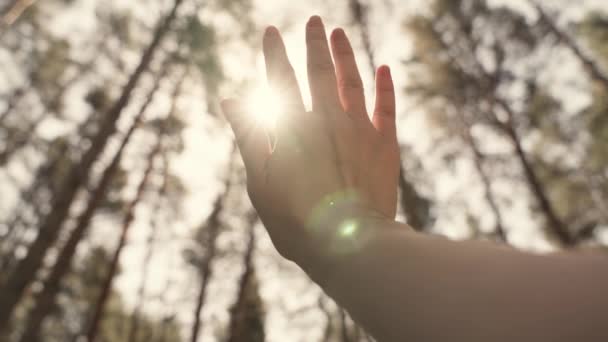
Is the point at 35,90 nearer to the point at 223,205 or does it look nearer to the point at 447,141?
the point at 223,205

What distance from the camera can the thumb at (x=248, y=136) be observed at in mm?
959

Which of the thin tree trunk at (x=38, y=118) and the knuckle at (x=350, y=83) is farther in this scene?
the thin tree trunk at (x=38, y=118)

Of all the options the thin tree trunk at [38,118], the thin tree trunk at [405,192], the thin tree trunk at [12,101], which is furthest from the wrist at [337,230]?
the thin tree trunk at [12,101]

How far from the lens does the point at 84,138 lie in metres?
8.25

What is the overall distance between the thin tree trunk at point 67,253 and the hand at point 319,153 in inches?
238

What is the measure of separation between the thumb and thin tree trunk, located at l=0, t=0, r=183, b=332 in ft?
Answer: 17.4

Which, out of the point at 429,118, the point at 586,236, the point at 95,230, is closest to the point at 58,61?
the point at 95,230

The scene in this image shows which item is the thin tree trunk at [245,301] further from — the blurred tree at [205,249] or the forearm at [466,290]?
the forearm at [466,290]

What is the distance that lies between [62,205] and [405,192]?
19.1ft

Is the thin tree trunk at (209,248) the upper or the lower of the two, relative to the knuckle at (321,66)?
lower

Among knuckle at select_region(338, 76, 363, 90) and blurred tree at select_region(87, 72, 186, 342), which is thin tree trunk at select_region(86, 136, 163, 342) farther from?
knuckle at select_region(338, 76, 363, 90)

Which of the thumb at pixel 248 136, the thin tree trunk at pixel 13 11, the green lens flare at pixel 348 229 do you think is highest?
the green lens flare at pixel 348 229

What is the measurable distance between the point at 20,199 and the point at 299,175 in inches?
466

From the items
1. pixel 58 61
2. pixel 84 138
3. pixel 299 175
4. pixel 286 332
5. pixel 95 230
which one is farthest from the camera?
pixel 286 332
